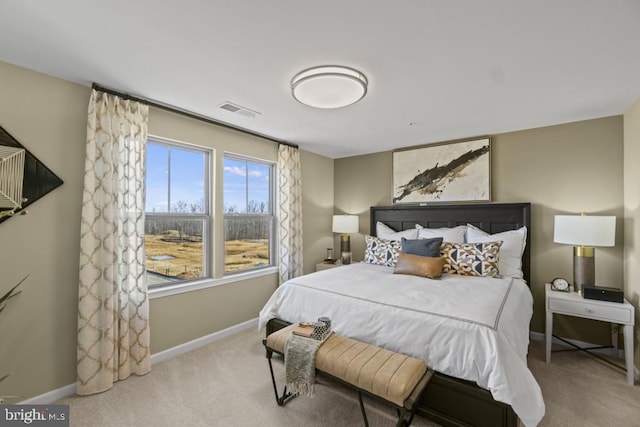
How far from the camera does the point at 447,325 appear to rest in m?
1.79

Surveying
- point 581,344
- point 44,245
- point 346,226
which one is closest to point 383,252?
point 346,226

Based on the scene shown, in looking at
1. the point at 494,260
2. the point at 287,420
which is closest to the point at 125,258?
the point at 287,420

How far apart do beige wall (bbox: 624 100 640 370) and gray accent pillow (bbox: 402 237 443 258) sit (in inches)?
65.1

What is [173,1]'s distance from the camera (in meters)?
1.39

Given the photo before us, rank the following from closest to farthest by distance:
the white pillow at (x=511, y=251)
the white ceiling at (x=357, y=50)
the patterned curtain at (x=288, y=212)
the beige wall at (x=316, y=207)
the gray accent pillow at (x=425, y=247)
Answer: the white ceiling at (x=357, y=50) < the white pillow at (x=511, y=251) < the gray accent pillow at (x=425, y=247) < the patterned curtain at (x=288, y=212) < the beige wall at (x=316, y=207)

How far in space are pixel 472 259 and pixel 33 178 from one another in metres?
3.95

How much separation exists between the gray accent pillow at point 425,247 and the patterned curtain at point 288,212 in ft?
5.19

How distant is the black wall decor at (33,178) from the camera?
77.4 inches

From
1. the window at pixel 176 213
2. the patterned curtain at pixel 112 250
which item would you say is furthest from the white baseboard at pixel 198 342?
the window at pixel 176 213

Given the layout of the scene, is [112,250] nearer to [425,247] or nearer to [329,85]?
[329,85]

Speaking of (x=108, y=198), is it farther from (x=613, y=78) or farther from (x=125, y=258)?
(x=613, y=78)

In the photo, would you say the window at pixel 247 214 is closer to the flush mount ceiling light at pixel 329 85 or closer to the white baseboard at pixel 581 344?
the flush mount ceiling light at pixel 329 85

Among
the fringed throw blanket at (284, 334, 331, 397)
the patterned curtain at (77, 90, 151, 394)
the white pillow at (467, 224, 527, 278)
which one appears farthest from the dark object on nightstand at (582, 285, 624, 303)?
the patterned curtain at (77, 90, 151, 394)

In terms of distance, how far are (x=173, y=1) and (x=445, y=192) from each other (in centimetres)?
358
